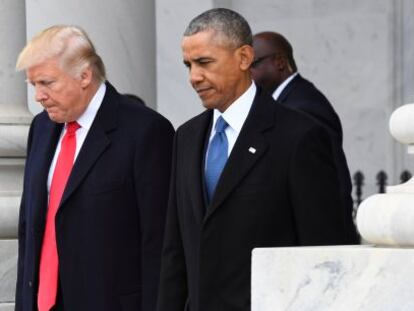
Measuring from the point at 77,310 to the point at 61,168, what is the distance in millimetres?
611

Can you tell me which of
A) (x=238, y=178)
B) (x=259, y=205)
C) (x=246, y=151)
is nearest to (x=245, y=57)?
(x=246, y=151)

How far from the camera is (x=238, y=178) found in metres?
6.57

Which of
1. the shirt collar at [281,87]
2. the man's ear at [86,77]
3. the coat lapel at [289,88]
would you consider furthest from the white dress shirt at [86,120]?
the shirt collar at [281,87]

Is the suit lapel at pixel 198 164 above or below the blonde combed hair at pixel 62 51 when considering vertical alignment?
below

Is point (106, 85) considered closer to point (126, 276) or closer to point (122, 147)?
point (122, 147)

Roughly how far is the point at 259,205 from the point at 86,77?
1.20m

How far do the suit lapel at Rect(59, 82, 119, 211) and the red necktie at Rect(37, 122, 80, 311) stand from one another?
0.07 metres

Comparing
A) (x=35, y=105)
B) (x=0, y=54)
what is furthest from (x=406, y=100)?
(x=0, y=54)

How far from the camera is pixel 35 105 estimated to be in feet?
38.4

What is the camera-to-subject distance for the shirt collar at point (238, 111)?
672cm

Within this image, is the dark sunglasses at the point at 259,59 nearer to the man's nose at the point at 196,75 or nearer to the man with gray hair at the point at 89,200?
the man with gray hair at the point at 89,200

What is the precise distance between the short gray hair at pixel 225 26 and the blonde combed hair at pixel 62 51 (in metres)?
0.75

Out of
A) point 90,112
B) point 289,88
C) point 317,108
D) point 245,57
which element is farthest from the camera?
point 289,88

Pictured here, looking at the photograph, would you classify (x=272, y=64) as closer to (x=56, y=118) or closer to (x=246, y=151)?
(x=56, y=118)
